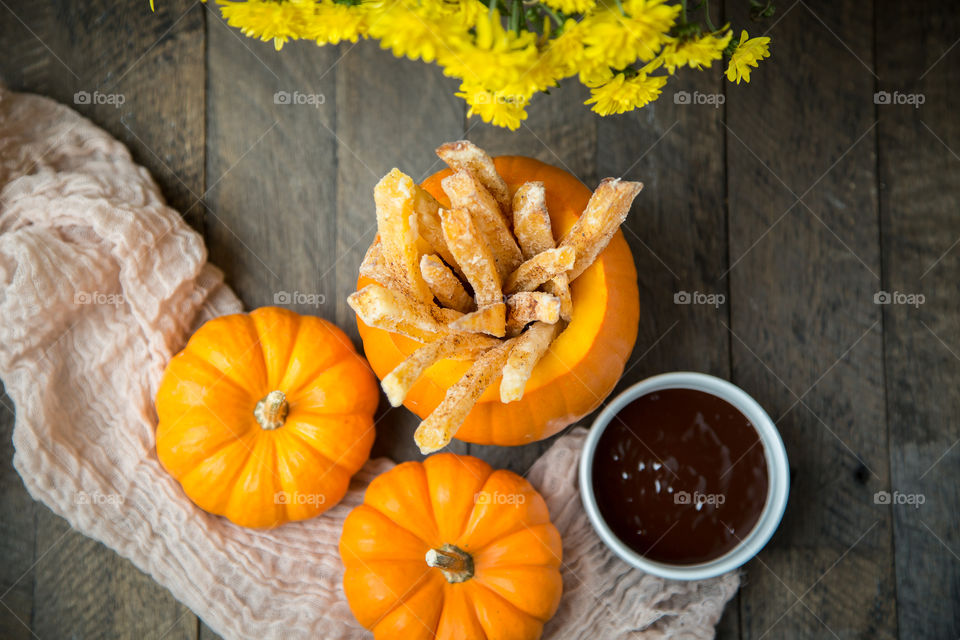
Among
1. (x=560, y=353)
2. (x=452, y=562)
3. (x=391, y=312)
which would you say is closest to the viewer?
(x=391, y=312)

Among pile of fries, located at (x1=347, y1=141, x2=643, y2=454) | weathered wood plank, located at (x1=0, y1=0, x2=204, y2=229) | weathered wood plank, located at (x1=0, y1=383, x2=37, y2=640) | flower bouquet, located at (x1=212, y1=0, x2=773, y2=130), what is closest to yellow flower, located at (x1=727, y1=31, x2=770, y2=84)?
flower bouquet, located at (x1=212, y1=0, x2=773, y2=130)

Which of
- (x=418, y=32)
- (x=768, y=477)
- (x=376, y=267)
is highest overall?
(x=418, y=32)

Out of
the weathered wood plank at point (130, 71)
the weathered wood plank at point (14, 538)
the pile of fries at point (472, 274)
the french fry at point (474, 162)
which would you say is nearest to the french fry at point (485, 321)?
the pile of fries at point (472, 274)

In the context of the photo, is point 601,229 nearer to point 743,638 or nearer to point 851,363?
point 851,363

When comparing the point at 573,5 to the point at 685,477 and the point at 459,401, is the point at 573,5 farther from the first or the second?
the point at 685,477

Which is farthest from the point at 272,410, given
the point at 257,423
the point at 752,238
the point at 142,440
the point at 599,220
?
the point at 752,238

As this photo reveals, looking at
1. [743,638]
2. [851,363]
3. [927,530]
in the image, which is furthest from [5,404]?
[927,530]

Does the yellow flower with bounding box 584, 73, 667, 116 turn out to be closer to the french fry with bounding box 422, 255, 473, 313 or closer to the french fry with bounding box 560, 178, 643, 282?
the french fry with bounding box 560, 178, 643, 282
